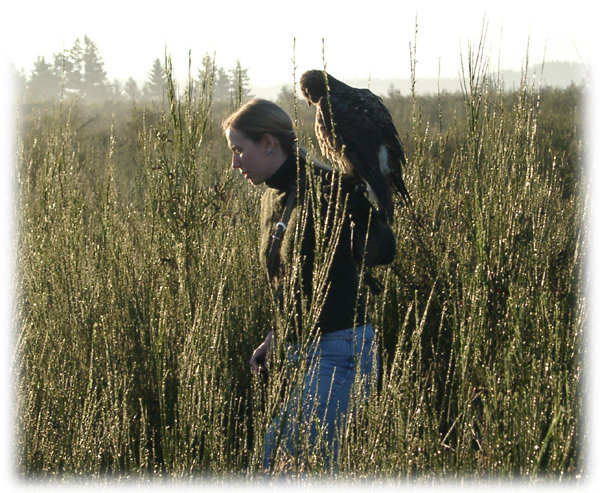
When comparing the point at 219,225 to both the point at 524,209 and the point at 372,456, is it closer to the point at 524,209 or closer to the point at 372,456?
the point at 524,209

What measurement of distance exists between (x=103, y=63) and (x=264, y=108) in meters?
97.0

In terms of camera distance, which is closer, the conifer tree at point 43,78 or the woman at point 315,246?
the woman at point 315,246

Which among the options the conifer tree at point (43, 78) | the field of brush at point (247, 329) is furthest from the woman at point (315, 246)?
the conifer tree at point (43, 78)

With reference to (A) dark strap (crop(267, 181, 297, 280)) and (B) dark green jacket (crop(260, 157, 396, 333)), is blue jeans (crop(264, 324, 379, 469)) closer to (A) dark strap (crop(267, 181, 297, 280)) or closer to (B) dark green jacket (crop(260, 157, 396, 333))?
(B) dark green jacket (crop(260, 157, 396, 333))

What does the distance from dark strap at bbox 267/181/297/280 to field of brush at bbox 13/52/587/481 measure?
7.7 inches

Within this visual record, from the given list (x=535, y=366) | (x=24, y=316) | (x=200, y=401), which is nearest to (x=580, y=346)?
(x=535, y=366)

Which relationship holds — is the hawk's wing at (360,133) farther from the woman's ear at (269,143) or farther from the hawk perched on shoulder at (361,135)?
the woman's ear at (269,143)

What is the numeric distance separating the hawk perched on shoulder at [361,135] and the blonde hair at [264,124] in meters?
0.54

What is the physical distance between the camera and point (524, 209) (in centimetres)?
307

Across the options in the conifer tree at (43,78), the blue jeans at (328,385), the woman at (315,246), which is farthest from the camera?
the conifer tree at (43,78)

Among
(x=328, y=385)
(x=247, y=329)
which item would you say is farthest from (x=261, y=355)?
(x=247, y=329)

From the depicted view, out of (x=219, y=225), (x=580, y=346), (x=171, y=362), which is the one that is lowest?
(x=171, y=362)

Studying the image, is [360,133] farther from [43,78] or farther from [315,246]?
[43,78]

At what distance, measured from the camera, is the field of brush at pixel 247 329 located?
1973mm
